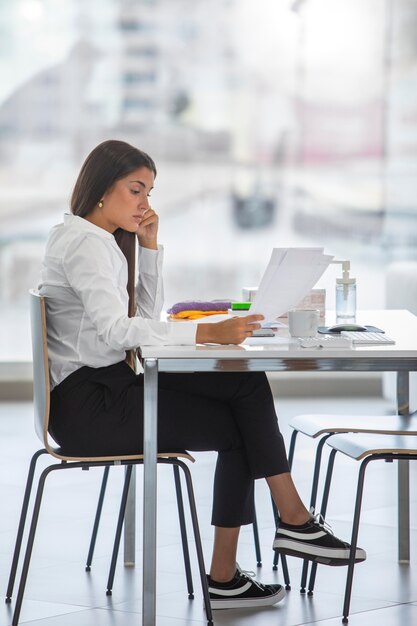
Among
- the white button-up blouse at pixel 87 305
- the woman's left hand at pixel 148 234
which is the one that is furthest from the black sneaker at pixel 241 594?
the woman's left hand at pixel 148 234

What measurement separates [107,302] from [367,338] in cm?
62

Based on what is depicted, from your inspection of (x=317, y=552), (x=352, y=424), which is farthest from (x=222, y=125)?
(x=317, y=552)

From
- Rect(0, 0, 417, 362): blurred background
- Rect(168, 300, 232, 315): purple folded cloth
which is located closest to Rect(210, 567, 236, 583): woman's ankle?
Rect(168, 300, 232, 315): purple folded cloth

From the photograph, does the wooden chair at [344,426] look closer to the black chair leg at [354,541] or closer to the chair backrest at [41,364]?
the black chair leg at [354,541]

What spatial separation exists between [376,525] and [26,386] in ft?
9.55

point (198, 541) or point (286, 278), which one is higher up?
point (286, 278)

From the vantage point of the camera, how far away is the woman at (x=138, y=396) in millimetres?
2500

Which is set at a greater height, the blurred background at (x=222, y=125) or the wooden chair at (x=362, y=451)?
the blurred background at (x=222, y=125)


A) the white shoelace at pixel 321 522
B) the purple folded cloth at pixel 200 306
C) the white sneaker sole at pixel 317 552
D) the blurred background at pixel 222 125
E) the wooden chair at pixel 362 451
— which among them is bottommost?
the white sneaker sole at pixel 317 552

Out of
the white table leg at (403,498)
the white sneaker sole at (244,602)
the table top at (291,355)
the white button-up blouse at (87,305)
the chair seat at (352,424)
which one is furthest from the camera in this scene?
the white table leg at (403,498)

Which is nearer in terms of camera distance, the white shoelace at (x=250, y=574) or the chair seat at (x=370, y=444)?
the chair seat at (x=370, y=444)

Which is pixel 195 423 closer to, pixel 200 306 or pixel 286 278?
pixel 286 278

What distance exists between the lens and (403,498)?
3109mm

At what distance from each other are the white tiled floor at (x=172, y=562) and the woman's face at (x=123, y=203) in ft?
3.15
